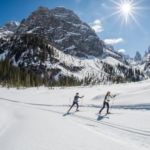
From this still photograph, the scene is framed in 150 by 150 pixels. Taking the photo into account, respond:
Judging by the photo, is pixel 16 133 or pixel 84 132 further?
pixel 16 133

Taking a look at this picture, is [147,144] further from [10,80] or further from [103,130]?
[10,80]

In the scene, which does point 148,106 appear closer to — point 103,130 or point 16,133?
point 103,130

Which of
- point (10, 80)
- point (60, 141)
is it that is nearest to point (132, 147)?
point (60, 141)

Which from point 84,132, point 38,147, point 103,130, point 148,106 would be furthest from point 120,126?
point 148,106

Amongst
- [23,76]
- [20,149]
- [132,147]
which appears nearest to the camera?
[132,147]

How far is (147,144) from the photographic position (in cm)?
1375

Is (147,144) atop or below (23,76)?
below

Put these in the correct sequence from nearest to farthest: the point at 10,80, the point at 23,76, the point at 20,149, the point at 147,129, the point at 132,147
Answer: the point at 132,147 < the point at 20,149 < the point at 147,129 < the point at 10,80 < the point at 23,76

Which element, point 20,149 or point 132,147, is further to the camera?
point 20,149

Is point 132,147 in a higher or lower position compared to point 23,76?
lower

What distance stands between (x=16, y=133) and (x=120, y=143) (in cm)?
867

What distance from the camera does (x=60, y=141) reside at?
51.4ft

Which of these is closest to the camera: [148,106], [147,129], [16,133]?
[147,129]

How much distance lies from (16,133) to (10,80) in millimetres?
125240
